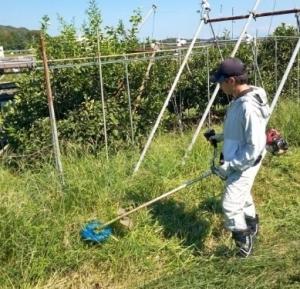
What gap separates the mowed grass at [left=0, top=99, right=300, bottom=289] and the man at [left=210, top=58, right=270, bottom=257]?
0.29 metres

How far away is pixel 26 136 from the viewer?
19.9 ft

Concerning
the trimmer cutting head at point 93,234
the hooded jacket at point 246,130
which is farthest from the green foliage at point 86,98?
the hooded jacket at point 246,130

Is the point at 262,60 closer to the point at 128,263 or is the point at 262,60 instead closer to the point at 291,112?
the point at 291,112

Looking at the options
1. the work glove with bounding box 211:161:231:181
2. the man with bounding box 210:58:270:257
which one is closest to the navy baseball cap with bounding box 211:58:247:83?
the man with bounding box 210:58:270:257

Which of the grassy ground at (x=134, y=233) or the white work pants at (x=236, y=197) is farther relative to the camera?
the white work pants at (x=236, y=197)

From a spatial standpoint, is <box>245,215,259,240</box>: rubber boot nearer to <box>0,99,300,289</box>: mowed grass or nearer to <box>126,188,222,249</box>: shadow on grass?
<box>0,99,300,289</box>: mowed grass

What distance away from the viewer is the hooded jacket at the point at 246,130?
3545 millimetres

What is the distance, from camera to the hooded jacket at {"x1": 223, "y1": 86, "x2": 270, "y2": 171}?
3.54 meters

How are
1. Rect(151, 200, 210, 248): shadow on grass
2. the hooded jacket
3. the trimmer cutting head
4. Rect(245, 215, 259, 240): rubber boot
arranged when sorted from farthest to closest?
1. Rect(151, 200, 210, 248): shadow on grass
2. Rect(245, 215, 259, 240): rubber boot
3. the trimmer cutting head
4. the hooded jacket

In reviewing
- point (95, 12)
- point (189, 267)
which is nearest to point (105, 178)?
point (189, 267)

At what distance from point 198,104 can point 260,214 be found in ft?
15.9

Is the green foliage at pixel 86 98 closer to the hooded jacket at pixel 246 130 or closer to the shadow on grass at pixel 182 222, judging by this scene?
the shadow on grass at pixel 182 222

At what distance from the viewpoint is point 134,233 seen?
13.1 feet

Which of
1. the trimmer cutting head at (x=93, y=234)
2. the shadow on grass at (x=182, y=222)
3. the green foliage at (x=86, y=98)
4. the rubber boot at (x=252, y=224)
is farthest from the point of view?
the green foliage at (x=86, y=98)
